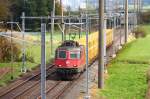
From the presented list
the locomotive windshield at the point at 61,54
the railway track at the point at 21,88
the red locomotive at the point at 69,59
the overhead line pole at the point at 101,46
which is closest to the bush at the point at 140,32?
the railway track at the point at 21,88

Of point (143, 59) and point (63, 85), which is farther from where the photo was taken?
point (143, 59)

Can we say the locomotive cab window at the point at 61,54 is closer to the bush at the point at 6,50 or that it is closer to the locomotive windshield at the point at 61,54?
the locomotive windshield at the point at 61,54

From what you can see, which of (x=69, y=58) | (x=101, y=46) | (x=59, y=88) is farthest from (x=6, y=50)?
(x=101, y=46)

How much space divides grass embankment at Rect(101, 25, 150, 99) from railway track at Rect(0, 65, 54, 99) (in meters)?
4.99

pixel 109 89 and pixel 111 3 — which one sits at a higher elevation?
pixel 111 3

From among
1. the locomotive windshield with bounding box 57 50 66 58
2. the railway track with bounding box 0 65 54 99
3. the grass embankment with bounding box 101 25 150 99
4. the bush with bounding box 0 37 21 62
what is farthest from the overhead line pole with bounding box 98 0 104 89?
the bush with bounding box 0 37 21 62

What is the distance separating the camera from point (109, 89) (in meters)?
30.0

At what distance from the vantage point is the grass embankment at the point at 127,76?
93.9 ft

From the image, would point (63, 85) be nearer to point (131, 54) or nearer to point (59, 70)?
point (59, 70)

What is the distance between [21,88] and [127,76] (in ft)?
26.6

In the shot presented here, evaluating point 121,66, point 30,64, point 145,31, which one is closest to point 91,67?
point 121,66

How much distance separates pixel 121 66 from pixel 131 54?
30.9ft

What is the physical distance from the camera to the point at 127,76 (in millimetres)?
35656

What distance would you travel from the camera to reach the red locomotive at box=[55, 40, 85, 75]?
34.7 meters
